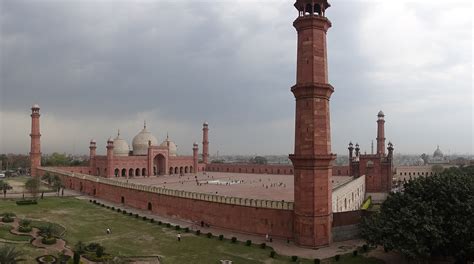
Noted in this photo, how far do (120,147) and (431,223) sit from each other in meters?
47.9

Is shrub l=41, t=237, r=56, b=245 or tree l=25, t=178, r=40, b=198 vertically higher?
tree l=25, t=178, r=40, b=198

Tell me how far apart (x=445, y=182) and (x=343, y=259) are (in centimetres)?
644

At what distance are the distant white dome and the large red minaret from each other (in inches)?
1600

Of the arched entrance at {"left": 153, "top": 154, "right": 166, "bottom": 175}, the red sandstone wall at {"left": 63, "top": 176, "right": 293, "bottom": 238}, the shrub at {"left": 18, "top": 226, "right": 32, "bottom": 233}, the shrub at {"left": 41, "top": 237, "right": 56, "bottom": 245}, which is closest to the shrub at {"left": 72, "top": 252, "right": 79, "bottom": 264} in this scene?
the shrub at {"left": 41, "top": 237, "right": 56, "bottom": 245}

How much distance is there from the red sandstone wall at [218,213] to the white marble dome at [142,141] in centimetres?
2241

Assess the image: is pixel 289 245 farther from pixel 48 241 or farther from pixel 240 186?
pixel 240 186

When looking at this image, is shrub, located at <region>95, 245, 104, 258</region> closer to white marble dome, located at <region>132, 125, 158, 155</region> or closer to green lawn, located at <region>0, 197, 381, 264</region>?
green lawn, located at <region>0, 197, 381, 264</region>

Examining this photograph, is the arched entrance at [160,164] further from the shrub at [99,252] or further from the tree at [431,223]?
the tree at [431,223]

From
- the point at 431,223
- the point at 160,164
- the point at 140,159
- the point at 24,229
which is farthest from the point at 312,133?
the point at 160,164

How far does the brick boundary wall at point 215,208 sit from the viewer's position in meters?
21.7

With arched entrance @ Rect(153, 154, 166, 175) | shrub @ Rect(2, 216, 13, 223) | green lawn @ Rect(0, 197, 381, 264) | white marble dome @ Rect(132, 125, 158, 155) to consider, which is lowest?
green lawn @ Rect(0, 197, 381, 264)

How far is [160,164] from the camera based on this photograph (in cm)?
5878

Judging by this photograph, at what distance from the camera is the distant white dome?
55.2m

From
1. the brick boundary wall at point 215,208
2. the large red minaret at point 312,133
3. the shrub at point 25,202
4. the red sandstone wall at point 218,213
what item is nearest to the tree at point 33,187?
the shrub at point 25,202
